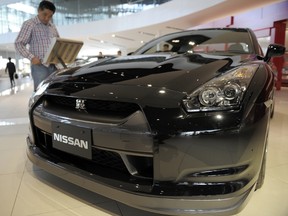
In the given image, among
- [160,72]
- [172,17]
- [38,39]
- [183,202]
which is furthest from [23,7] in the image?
[183,202]

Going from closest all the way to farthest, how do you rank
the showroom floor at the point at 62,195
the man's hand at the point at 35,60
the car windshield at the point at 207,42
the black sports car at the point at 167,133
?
the black sports car at the point at 167,133, the showroom floor at the point at 62,195, the car windshield at the point at 207,42, the man's hand at the point at 35,60

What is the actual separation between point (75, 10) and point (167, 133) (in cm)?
1720

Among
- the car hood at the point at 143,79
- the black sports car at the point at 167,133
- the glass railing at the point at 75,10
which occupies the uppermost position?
the glass railing at the point at 75,10

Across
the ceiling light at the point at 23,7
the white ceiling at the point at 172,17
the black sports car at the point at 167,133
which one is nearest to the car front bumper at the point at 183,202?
the black sports car at the point at 167,133

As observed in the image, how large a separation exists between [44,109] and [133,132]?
1.95 feet

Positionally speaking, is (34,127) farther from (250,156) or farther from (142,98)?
(250,156)

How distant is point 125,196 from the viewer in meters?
1.09

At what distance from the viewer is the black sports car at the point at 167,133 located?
1010 mm

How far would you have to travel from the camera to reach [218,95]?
3.51 feet

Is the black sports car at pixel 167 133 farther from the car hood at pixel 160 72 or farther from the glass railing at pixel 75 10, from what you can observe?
the glass railing at pixel 75 10

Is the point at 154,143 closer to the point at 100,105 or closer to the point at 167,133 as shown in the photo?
the point at 167,133

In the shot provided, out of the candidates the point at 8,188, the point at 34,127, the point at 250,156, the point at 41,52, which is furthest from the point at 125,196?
the point at 41,52

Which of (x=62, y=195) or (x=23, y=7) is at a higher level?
(x=23, y=7)

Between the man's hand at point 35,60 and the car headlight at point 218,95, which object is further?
the man's hand at point 35,60
